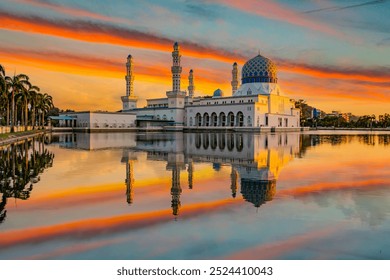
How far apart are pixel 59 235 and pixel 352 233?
508cm

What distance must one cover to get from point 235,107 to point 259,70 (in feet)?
31.7

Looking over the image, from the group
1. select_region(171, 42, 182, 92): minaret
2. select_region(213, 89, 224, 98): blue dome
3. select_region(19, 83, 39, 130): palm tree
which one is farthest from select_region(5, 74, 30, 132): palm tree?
select_region(213, 89, 224, 98): blue dome

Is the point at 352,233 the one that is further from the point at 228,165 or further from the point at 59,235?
the point at 228,165

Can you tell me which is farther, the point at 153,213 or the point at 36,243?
the point at 153,213

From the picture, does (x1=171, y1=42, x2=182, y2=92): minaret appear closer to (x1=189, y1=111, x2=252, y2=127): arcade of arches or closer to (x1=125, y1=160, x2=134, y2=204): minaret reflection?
(x1=189, y1=111, x2=252, y2=127): arcade of arches

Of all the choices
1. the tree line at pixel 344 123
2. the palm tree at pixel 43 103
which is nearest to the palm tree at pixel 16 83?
the palm tree at pixel 43 103

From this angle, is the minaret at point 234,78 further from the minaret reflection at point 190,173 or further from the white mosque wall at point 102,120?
the minaret reflection at point 190,173

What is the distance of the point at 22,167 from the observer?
1459cm

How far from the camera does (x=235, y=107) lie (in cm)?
7444

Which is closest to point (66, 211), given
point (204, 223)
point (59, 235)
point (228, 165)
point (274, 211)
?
point (59, 235)

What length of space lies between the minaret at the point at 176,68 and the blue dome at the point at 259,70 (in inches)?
558

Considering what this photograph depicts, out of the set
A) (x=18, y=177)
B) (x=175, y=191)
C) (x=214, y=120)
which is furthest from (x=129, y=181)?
(x=214, y=120)
